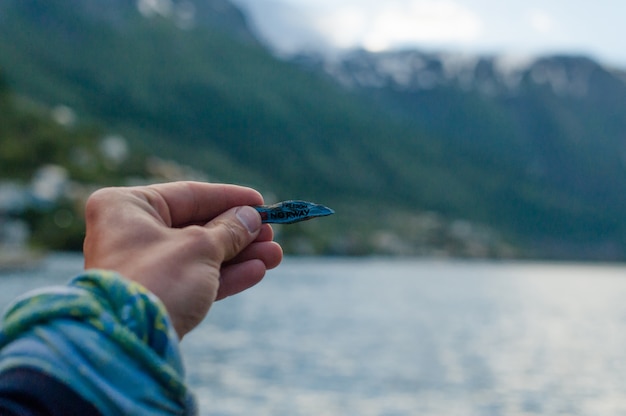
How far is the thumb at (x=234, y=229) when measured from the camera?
6.85 ft

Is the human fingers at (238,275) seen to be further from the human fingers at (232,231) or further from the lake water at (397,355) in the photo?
the lake water at (397,355)

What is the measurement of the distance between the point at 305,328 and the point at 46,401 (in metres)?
88.4

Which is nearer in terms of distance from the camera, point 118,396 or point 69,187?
point 118,396

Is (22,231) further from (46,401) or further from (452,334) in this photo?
(46,401)

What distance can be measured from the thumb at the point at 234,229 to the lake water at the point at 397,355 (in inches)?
1617

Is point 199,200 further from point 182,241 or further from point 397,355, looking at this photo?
point 397,355

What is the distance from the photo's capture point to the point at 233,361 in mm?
64562

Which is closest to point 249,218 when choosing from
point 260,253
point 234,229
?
point 234,229

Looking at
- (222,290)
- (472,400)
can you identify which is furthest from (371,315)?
(222,290)

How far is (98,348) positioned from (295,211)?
2.81ft

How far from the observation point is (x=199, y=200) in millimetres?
2346

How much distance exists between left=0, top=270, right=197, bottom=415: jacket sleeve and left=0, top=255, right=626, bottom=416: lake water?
1642 inches

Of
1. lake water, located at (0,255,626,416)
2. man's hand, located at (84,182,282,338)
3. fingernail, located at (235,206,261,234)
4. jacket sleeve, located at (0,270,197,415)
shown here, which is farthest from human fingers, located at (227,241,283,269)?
lake water, located at (0,255,626,416)

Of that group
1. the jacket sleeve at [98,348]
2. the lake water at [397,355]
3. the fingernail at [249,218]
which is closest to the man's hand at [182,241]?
the fingernail at [249,218]
